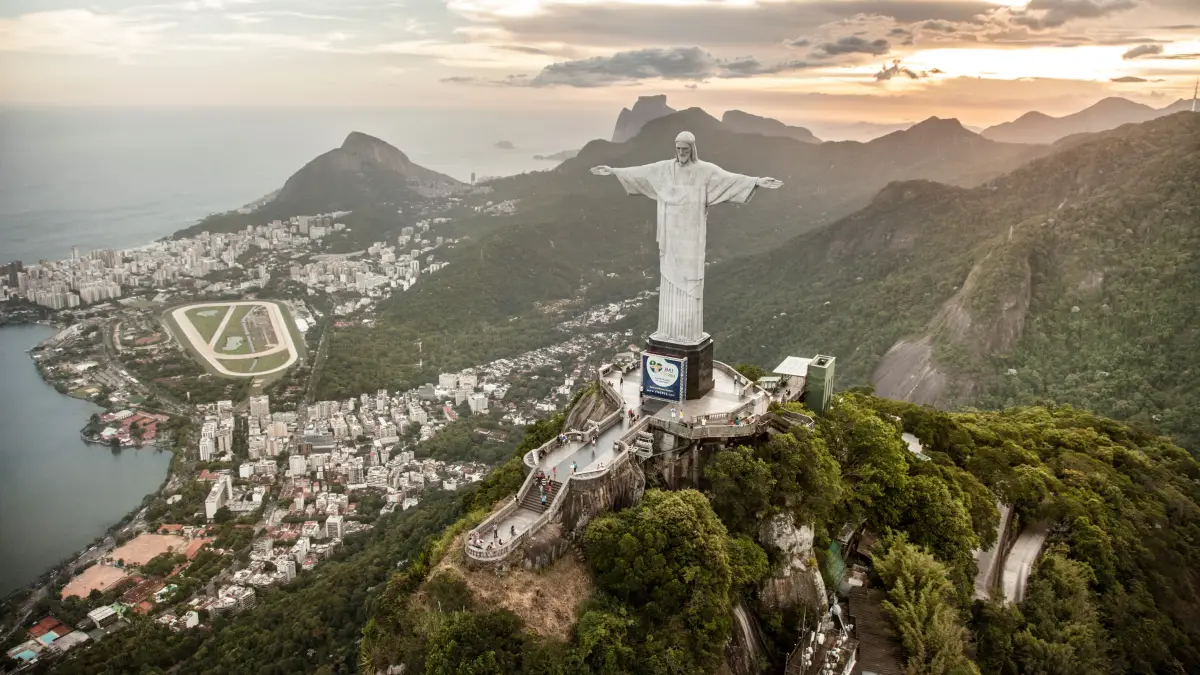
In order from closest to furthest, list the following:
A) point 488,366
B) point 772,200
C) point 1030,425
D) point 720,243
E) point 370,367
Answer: point 1030,425
point 370,367
point 488,366
point 720,243
point 772,200

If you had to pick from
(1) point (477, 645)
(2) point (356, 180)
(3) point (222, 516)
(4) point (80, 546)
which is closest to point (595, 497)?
(1) point (477, 645)

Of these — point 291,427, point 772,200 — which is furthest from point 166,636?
point 772,200

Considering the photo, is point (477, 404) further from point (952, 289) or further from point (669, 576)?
point (669, 576)

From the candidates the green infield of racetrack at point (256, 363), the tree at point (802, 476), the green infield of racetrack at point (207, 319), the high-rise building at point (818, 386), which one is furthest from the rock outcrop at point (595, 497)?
the green infield of racetrack at point (207, 319)

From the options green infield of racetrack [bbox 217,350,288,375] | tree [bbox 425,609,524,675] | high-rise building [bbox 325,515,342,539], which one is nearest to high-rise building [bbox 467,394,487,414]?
green infield of racetrack [bbox 217,350,288,375]

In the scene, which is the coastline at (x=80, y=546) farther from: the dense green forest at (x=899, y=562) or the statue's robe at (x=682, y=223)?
the statue's robe at (x=682, y=223)

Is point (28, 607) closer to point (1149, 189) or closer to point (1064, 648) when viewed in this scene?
point (1064, 648)

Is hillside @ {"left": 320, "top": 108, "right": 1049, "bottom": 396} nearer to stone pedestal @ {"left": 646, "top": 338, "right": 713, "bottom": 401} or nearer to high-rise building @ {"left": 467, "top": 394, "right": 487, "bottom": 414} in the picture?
high-rise building @ {"left": 467, "top": 394, "right": 487, "bottom": 414}
